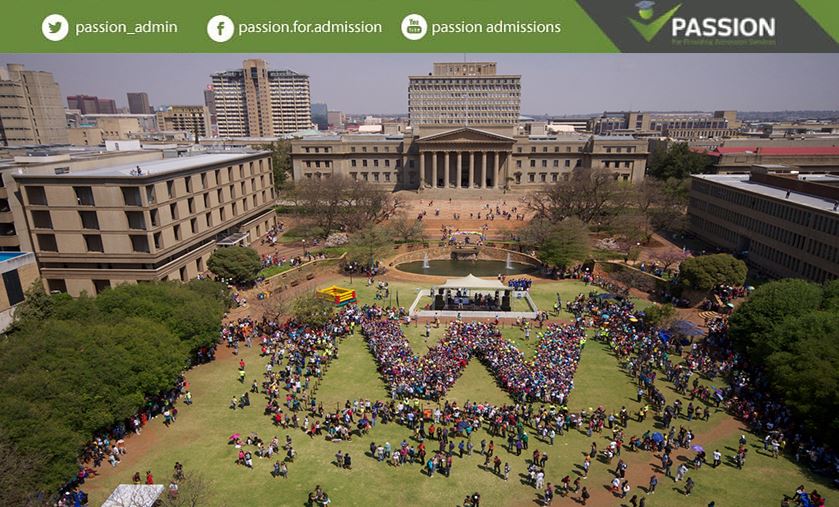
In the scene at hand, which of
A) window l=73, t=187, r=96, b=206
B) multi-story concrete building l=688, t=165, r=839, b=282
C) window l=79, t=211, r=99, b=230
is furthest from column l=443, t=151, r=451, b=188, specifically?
window l=73, t=187, r=96, b=206

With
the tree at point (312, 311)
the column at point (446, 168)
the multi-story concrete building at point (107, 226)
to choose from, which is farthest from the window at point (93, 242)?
the column at point (446, 168)

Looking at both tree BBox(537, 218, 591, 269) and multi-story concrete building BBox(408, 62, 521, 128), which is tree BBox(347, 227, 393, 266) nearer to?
tree BBox(537, 218, 591, 269)

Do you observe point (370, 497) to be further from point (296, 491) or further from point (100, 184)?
point (100, 184)

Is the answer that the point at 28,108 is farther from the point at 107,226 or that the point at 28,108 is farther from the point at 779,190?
the point at 779,190

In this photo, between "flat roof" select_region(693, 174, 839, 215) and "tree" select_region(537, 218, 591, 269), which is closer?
"flat roof" select_region(693, 174, 839, 215)

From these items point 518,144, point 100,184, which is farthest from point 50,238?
point 518,144
